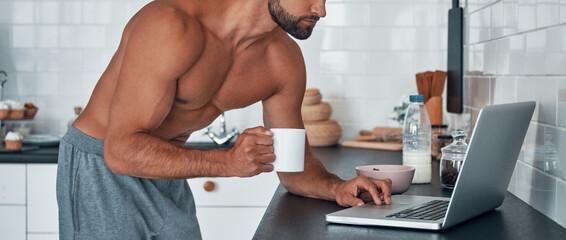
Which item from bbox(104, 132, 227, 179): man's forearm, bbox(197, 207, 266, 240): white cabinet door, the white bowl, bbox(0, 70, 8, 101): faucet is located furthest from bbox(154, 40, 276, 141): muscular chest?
A: bbox(0, 70, 8, 101): faucet

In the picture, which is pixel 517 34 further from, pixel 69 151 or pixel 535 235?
pixel 69 151

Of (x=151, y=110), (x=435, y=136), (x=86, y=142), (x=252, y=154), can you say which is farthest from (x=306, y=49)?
(x=252, y=154)

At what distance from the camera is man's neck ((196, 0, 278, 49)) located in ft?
5.51

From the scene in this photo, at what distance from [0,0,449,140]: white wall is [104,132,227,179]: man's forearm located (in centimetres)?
168

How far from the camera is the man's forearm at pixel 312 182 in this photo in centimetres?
156

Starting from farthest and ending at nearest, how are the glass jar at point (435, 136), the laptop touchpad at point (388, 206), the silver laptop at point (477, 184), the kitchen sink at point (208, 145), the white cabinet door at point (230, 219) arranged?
1. the kitchen sink at point (208, 145)
2. the white cabinet door at point (230, 219)
3. the glass jar at point (435, 136)
4. the laptop touchpad at point (388, 206)
5. the silver laptop at point (477, 184)

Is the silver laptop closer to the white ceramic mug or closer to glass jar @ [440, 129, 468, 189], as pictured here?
the white ceramic mug

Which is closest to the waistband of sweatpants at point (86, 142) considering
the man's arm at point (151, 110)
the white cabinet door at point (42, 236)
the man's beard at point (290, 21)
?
the man's arm at point (151, 110)

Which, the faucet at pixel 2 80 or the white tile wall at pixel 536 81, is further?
the faucet at pixel 2 80

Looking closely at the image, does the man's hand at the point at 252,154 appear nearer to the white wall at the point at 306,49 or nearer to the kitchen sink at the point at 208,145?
the kitchen sink at the point at 208,145

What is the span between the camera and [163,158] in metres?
1.45

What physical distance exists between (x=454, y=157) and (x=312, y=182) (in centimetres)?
37

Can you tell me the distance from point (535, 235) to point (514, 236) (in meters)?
0.05

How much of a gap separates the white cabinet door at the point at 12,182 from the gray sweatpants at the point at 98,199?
89 centimetres
